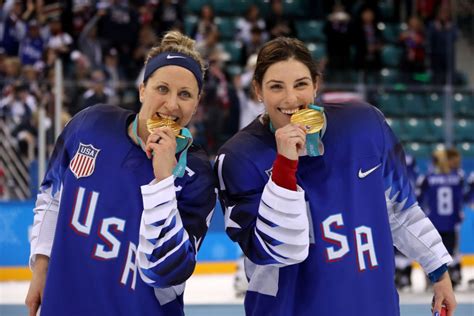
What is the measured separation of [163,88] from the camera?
10.6 ft

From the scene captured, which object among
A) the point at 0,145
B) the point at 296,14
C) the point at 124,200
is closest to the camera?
the point at 124,200

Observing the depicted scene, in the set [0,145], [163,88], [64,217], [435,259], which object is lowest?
[0,145]

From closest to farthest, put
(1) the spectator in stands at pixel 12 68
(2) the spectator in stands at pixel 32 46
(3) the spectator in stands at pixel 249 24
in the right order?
(1) the spectator in stands at pixel 12 68 → (2) the spectator in stands at pixel 32 46 → (3) the spectator in stands at pixel 249 24

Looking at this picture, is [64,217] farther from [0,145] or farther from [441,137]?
[441,137]

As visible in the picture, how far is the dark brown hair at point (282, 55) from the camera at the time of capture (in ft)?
10.7

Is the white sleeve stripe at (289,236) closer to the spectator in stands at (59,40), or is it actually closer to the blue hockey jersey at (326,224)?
the blue hockey jersey at (326,224)

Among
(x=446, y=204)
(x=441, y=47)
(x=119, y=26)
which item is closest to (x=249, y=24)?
(x=119, y=26)

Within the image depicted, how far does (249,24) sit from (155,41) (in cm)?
199

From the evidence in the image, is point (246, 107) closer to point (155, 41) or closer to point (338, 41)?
point (155, 41)

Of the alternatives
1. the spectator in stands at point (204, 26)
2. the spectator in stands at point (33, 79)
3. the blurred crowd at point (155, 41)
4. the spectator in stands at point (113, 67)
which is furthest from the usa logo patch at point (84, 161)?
the spectator in stands at point (204, 26)

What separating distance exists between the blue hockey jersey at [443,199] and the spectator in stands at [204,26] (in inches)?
164

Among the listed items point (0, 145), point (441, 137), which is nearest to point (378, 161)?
point (0, 145)

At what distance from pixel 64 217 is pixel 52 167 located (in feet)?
0.83

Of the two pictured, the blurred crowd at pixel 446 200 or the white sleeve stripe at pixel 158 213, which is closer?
the white sleeve stripe at pixel 158 213
